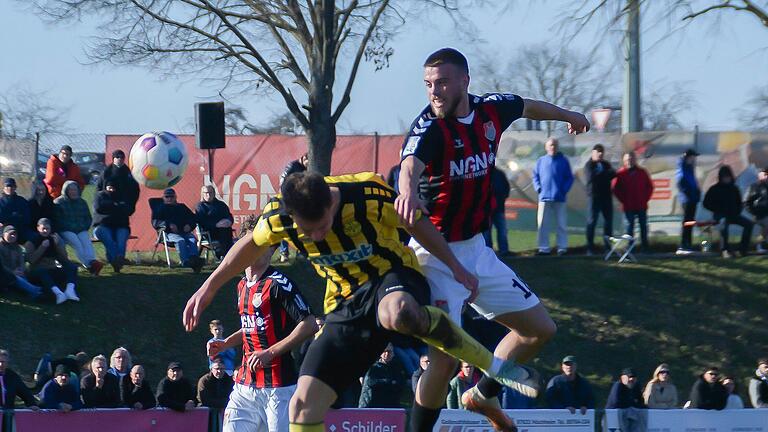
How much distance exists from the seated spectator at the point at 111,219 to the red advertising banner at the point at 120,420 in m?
4.78

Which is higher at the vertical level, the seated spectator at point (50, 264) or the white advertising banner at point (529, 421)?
the seated spectator at point (50, 264)

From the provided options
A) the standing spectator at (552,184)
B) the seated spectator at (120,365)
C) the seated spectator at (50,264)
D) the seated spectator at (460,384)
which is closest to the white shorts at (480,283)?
the seated spectator at (460,384)

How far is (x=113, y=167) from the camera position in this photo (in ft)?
53.3

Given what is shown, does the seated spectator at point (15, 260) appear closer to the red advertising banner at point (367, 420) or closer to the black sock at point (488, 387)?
the red advertising banner at point (367, 420)

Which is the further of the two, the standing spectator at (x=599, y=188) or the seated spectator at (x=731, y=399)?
the standing spectator at (x=599, y=188)

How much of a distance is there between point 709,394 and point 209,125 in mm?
8187

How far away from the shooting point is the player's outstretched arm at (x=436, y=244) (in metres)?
A: 6.28

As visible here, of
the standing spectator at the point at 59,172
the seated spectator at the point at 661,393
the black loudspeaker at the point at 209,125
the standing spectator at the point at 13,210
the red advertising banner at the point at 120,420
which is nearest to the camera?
the red advertising banner at the point at 120,420

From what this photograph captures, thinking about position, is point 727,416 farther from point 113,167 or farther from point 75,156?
point 75,156

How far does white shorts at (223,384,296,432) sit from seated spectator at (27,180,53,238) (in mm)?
7703

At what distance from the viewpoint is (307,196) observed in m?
5.79

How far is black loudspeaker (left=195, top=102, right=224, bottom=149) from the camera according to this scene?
17609 mm

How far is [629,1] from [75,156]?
924 centimetres

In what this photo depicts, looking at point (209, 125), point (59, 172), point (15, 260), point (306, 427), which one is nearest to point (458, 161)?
point (306, 427)
